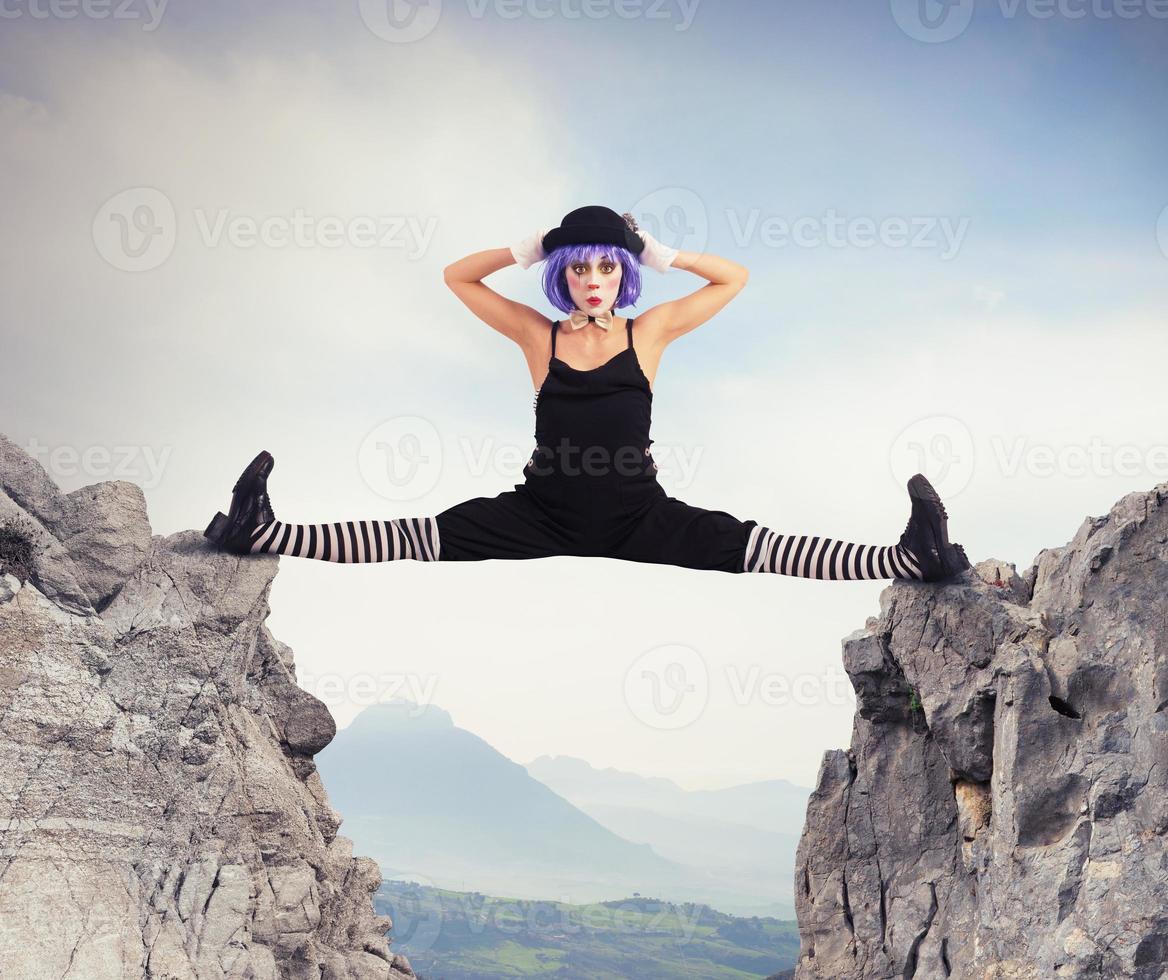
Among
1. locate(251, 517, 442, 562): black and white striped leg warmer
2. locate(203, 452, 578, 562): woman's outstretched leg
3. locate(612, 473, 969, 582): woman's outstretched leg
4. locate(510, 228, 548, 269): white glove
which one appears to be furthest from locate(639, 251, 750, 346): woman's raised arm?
locate(251, 517, 442, 562): black and white striped leg warmer

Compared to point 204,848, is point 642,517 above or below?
above

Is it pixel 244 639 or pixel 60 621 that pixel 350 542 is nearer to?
pixel 244 639

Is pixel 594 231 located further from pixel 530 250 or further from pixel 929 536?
pixel 929 536

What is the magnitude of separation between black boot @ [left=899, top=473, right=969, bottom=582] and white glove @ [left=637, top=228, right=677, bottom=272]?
1.99 m

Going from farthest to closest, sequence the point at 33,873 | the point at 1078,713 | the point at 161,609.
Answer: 1. the point at 161,609
2. the point at 1078,713
3. the point at 33,873

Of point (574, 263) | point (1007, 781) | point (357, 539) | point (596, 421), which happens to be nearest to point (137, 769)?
point (357, 539)

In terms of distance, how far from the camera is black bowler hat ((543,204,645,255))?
23.3ft

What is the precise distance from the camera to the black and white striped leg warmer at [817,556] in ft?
23.1

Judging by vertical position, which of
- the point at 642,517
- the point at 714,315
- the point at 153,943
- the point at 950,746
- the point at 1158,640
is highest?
the point at 714,315

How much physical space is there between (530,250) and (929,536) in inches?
117

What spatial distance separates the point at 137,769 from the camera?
7.05m

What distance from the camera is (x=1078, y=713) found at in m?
6.95

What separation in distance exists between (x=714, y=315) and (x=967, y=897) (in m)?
4.07

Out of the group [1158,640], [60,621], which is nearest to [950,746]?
[1158,640]
